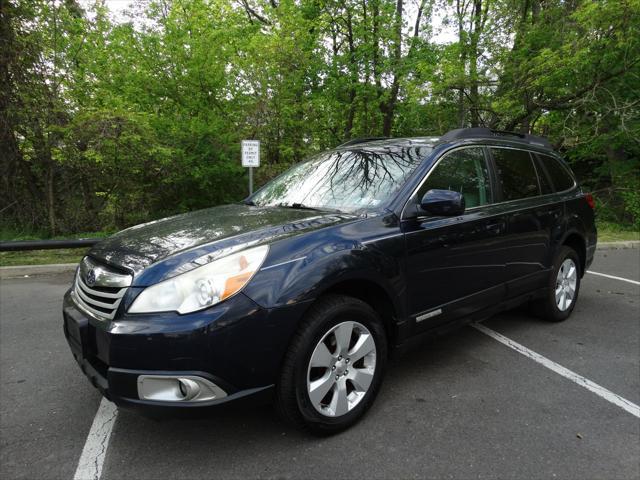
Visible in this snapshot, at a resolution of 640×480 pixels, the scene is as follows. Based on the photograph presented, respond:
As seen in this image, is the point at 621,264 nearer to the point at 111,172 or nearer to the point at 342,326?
the point at 342,326

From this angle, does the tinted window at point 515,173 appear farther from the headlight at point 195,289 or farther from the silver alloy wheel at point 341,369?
the headlight at point 195,289

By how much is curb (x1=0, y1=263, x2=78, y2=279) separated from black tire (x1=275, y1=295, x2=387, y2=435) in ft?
20.0

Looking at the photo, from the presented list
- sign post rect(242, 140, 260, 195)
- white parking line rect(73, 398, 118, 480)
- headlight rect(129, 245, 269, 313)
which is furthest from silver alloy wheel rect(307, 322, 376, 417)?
sign post rect(242, 140, 260, 195)

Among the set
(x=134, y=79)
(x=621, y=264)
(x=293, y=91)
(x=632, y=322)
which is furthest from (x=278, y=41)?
(x=632, y=322)

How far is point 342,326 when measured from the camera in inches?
89.3

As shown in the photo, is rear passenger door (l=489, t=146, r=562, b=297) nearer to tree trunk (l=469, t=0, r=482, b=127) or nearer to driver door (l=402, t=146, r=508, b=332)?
driver door (l=402, t=146, r=508, b=332)

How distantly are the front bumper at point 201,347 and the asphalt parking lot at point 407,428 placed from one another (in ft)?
0.61

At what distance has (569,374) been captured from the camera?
306 cm

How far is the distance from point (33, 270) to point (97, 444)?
5.66 meters

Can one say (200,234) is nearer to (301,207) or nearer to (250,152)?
(301,207)

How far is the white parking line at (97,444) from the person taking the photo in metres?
2.05

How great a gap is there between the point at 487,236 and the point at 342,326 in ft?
4.98

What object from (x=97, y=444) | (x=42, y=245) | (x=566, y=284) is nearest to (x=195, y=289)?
(x=97, y=444)

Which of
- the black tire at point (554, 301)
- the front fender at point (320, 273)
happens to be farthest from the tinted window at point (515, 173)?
the front fender at point (320, 273)
